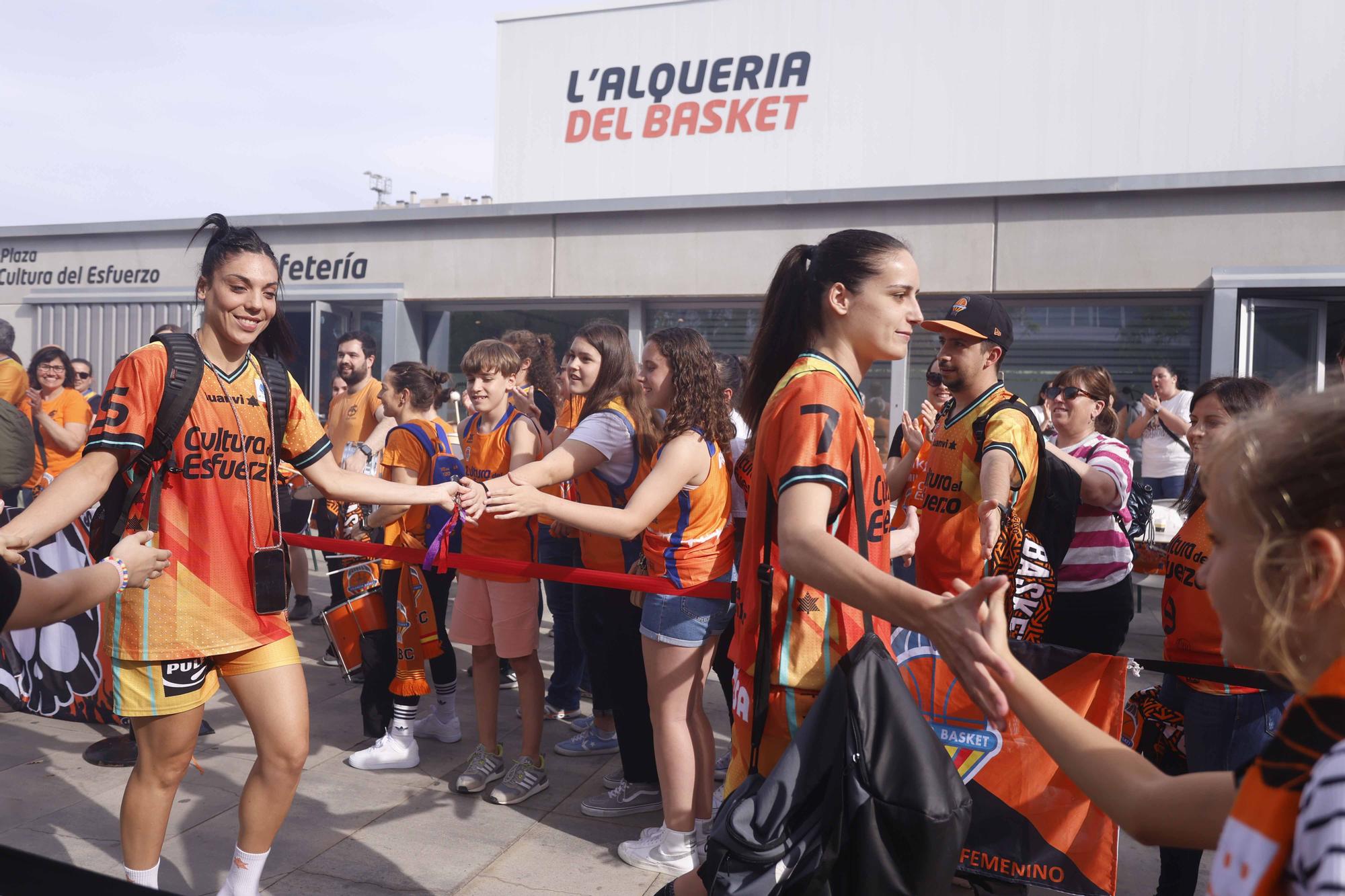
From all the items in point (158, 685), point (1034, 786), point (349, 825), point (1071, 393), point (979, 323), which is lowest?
point (349, 825)

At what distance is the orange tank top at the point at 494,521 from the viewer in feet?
14.8

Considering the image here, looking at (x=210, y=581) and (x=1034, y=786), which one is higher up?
(x=210, y=581)

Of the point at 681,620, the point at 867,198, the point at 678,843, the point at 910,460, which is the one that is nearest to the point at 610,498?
the point at 681,620

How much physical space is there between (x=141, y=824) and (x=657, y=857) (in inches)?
68.5

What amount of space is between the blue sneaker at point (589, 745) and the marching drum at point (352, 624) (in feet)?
3.57

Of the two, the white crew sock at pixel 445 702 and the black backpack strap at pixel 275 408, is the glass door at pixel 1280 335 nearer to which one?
the white crew sock at pixel 445 702

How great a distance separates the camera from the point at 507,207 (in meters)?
11.7

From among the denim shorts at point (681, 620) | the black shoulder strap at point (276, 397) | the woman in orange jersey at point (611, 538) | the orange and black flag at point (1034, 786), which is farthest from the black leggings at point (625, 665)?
the black shoulder strap at point (276, 397)

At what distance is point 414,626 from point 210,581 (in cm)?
204

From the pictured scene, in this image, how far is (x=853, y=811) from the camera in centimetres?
186

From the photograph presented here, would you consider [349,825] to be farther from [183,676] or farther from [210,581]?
[210,581]

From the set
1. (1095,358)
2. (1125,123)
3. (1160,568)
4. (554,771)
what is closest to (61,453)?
(554,771)

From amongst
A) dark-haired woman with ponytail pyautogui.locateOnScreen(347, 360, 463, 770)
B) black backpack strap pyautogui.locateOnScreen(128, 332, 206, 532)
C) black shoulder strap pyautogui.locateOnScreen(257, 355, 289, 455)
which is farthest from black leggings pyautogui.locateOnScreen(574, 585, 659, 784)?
black backpack strap pyautogui.locateOnScreen(128, 332, 206, 532)

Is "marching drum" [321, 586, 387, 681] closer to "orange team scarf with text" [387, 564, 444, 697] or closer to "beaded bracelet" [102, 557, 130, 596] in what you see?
"orange team scarf with text" [387, 564, 444, 697]
